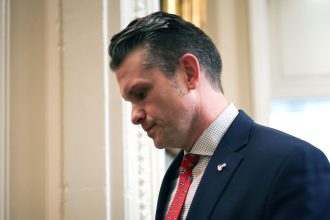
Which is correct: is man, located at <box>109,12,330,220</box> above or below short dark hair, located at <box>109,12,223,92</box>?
below

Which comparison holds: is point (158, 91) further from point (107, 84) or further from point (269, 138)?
point (107, 84)

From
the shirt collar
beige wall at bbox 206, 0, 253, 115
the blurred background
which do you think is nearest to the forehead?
the shirt collar

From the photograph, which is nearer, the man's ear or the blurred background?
the man's ear

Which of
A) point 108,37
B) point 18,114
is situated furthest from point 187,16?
point 18,114

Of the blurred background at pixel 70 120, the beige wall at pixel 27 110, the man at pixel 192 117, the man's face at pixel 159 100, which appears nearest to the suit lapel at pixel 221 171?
the man at pixel 192 117

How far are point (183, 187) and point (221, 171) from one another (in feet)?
0.48

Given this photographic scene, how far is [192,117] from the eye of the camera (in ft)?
3.30

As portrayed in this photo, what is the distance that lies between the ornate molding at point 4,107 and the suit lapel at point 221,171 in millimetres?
995

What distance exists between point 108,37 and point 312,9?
110cm

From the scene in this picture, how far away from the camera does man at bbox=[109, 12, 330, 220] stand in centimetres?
88

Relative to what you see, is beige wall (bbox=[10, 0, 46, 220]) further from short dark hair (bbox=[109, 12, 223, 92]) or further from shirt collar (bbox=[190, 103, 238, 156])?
shirt collar (bbox=[190, 103, 238, 156])

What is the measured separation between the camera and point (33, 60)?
168 cm

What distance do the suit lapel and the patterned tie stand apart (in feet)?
0.32

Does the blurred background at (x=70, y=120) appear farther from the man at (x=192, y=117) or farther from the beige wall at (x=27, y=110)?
the man at (x=192, y=117)
